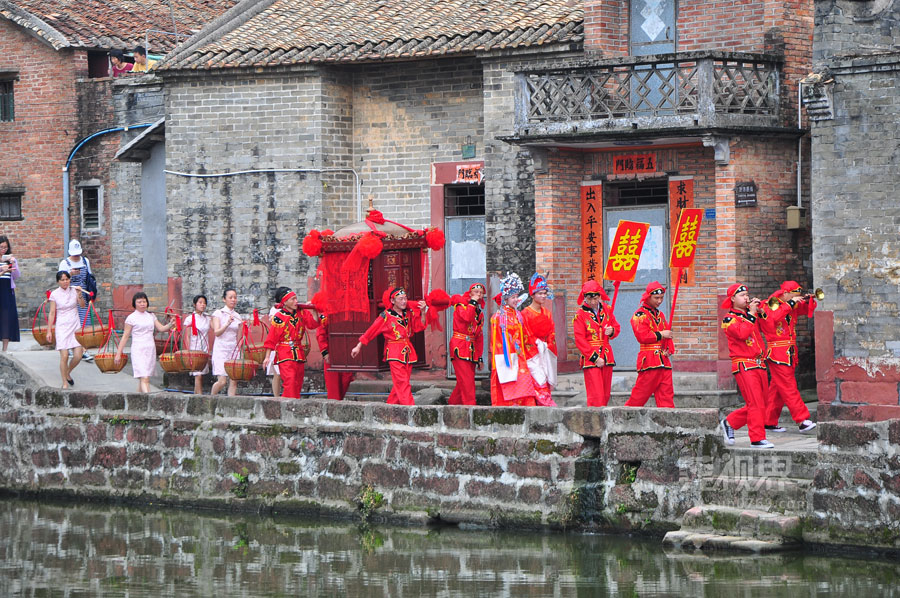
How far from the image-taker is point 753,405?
590 inches

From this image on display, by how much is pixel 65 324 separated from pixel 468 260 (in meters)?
5.72

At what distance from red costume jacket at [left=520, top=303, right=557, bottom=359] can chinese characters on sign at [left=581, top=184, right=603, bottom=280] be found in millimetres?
3401

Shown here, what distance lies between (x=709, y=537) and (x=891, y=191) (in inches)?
218

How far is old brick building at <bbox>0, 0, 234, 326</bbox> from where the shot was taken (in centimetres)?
2775

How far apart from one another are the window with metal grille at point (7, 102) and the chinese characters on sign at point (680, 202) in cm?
1440

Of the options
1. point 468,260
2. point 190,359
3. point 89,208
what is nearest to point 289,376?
point 190,359

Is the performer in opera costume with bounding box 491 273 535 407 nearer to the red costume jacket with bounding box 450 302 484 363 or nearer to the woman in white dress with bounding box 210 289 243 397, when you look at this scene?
the red costume jacket with bounding box 450 302 484 363

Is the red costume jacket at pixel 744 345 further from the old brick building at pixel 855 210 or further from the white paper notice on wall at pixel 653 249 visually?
the white paper notice on wall at pixel 653 249

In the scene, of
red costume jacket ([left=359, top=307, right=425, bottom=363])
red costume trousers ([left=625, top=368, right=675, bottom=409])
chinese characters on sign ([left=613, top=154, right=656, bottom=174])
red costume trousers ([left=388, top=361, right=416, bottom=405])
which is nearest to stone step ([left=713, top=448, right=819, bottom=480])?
red costume trousers ([left=625, top=368, right=675, bottom=409])

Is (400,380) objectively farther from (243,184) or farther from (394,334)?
(243,184)

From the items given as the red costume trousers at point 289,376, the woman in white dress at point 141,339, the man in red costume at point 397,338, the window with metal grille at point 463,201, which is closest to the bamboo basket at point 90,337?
the woman in white dress at point 141,339

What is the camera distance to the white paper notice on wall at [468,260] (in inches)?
852

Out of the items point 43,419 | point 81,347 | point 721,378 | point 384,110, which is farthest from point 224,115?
point 721,378

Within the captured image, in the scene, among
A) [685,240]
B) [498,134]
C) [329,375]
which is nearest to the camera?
[685,240]
